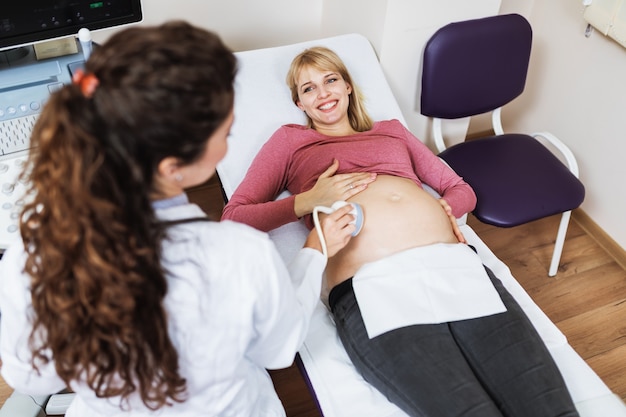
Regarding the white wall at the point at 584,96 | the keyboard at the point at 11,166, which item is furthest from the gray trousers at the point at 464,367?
the white wall at the point at 584,96

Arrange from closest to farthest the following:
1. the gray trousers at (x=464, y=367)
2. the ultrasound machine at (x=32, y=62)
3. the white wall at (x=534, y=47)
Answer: the gray trousers at (x=464, y=367) < the ultrasound machine at (x=32, y=62) < the white wall at (x=534, y=47)

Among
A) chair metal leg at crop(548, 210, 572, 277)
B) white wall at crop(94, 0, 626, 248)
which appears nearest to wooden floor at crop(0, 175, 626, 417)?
chair metal leg at crop(548, 210, 572, 277)

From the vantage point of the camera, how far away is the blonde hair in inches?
74.0

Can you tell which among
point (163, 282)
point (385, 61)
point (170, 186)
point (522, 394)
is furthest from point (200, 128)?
point (385, 61)

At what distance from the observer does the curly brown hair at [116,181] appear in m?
0.83

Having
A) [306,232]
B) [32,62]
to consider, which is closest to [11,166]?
[32,62]

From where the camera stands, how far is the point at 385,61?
2.16m

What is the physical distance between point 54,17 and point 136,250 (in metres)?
1.02

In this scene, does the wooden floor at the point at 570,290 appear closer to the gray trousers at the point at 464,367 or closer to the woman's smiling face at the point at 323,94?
the gray trousers at the point at 464,367

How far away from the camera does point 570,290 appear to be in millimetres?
2344

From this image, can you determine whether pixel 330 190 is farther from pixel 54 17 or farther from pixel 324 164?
pixel 54 17

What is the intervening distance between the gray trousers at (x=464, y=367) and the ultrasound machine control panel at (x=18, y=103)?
81 cm

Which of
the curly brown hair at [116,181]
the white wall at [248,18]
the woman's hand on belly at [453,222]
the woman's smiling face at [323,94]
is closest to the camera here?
the curly brown hair at [116,181]

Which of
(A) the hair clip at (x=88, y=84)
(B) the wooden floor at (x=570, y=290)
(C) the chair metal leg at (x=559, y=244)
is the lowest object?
(B) the wooden floor at (x=570, y=290)
